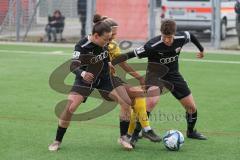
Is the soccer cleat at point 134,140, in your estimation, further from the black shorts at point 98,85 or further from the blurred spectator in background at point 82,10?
the blurred spectator in background at point 82,10

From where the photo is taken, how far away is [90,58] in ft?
23.4

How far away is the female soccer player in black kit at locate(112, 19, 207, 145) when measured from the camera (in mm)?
7410

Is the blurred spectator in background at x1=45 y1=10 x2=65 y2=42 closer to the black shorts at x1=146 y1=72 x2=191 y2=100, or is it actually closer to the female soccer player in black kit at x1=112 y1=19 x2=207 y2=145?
the female soccer player in black kit at x1=112 y1=19 x2=207 y2=145

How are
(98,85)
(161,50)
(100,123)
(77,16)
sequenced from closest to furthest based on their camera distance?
1. (98,85)
2. (161,50)
3. (100,123)
4. (77,16)

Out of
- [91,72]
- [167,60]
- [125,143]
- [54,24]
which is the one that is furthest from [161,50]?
[54,24]

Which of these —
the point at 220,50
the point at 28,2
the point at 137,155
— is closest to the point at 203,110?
the point at 137,155

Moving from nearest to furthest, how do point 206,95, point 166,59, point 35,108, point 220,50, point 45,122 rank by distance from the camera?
point 166,59, point 45,122, point 35,108, point 206,95, point 220,50

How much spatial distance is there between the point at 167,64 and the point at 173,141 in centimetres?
100

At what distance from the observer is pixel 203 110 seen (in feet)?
32.0

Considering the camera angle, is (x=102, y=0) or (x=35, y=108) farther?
(x=102, y=0)

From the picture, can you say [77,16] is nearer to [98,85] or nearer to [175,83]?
[175,83]

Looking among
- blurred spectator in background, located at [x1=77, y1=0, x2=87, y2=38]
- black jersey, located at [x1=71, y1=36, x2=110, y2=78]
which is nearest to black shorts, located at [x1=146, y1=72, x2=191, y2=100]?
black jersey, located at [x1=71, y1=36, x2=110, y2=78]

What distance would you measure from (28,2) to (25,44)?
2222 millimetres

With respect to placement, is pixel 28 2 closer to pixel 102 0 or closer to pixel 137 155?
pixel 102 0
